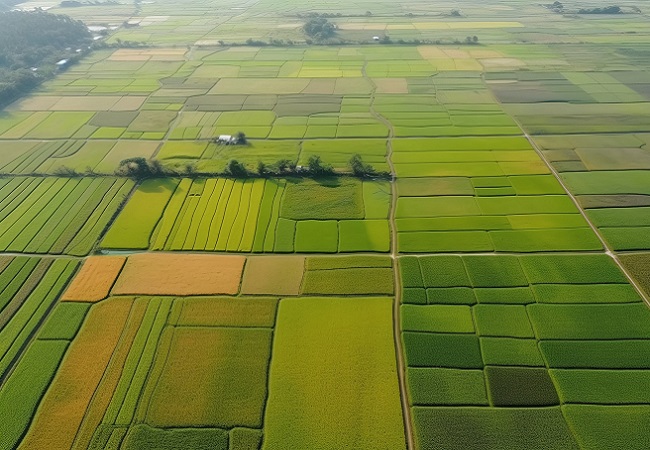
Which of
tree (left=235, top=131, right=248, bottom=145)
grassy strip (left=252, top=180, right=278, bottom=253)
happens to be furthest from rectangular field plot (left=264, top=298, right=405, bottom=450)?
tree (left=235, top=131, right=248, bottom=145)

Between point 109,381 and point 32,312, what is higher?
point 109,381

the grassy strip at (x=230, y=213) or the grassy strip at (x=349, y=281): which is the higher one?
the grassy strip at (x=349, y=281)

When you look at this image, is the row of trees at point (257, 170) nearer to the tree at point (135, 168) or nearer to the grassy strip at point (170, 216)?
the tree at point (135, 168)

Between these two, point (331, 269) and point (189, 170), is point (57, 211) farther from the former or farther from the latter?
point (331, 269)

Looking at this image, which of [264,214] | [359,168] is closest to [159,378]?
[264,214]

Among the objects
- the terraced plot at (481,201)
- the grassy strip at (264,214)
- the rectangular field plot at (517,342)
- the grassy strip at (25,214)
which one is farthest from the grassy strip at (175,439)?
the grassy strip at (25,214)

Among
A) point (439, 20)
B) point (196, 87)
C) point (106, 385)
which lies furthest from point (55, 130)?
point (439, 20)

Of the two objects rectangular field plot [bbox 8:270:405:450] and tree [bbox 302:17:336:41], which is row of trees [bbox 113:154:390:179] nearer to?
rectangular field plot [bbox 8:270:405:450]
